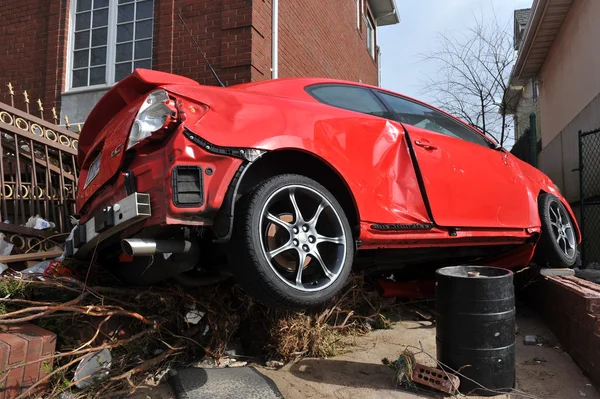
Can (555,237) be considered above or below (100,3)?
below

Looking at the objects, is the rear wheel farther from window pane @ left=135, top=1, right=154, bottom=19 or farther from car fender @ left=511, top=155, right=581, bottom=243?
window pane @ left=135, top=1, right=154, bottom=19

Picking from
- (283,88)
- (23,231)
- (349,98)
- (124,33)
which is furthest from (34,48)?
(349,98)

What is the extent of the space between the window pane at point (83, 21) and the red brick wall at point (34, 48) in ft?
0.58

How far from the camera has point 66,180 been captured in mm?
5215

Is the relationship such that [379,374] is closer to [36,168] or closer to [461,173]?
[461,173]

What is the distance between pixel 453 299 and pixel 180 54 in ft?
18.4

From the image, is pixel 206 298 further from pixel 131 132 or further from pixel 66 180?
pixel 66 180

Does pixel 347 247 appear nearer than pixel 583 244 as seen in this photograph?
Yes

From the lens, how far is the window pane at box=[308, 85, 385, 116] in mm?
3207

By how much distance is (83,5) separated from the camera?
7.87 meters

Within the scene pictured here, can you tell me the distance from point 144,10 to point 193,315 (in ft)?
19.8

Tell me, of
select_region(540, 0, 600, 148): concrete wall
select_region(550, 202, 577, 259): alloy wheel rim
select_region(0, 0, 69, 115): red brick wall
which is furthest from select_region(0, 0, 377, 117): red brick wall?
select_region(540, 0, 600, 148): concrete wall

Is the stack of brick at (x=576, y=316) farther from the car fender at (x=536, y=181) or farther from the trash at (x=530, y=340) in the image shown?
the car fender at (x=536, y=181)

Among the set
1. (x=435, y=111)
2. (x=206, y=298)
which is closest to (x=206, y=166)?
(x=206, y=298)
